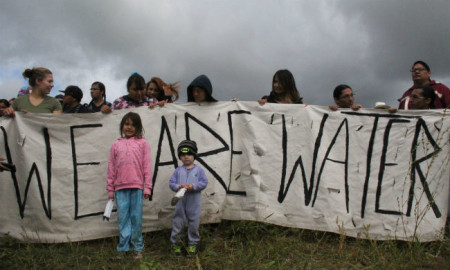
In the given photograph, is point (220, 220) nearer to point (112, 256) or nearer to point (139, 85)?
point (112, 256)

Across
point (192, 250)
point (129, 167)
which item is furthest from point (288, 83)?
point (192, 250)

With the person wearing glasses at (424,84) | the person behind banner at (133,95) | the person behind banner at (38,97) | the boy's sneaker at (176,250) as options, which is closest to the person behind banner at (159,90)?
the person behind banner at (133,95)

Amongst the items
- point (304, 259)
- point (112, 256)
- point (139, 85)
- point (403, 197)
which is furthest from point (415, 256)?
point (139, 85)

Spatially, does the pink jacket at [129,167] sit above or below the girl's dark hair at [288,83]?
below

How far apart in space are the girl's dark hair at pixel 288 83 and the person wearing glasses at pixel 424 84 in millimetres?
1353

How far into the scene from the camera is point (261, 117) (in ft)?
13.8

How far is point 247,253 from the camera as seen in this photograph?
3.42m

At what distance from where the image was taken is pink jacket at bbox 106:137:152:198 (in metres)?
3.39

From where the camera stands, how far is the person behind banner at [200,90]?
414 cm

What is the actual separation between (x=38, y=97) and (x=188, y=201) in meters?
2.41

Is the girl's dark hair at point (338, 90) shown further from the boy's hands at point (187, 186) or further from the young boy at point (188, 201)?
the boy's hands at point (187, 186)

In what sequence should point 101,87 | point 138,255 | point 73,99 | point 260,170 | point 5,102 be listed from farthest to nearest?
point 5,102
point 101,87
point 73,99
point 260,170
point 138,255

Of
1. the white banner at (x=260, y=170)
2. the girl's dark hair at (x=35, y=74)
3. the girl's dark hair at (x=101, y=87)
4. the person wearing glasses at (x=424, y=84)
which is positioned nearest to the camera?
the white banner at (x=260, y=170)

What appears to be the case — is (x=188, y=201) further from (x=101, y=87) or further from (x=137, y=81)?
(x=101, y=87)
